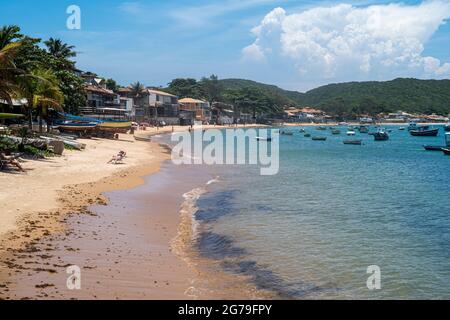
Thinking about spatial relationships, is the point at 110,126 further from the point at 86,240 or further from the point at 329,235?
the point at 86,240

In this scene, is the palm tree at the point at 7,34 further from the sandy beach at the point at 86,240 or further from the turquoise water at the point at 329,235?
the turquoise water at the point at 329,235

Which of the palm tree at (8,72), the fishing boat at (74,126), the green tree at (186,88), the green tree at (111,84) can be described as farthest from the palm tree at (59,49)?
the green tree at (186,88)

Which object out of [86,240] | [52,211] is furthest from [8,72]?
[86,240]

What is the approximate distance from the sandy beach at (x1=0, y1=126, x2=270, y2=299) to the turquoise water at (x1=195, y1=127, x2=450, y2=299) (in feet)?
5.72

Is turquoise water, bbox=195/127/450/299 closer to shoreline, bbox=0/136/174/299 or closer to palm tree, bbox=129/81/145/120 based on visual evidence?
shoreline, bbox=0/136/174/299

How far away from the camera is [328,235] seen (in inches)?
653

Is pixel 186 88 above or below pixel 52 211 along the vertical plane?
above

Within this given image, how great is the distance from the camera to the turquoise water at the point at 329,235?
1188cm

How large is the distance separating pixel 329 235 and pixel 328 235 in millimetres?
42

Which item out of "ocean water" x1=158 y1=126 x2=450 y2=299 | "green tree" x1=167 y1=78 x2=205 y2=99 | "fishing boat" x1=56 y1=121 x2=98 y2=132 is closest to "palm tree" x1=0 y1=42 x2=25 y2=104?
"ocean water" x1=158 y1=126 x2=450 y2=299

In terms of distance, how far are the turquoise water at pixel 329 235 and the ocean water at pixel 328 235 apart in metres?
0.03

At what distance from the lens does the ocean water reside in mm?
11859
